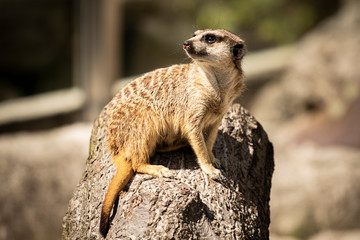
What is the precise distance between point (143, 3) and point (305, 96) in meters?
2.57

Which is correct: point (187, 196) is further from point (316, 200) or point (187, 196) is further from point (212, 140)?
point (316, 200)

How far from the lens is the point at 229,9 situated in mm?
7621

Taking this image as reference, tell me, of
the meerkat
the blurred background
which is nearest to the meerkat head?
the meerkat

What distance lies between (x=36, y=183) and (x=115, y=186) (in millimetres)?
2330

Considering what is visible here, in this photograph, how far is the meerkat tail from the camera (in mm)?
2219

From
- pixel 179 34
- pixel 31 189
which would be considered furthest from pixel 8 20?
pixel 179 34

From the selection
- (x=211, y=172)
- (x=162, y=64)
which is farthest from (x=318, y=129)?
(x=211, y=172)

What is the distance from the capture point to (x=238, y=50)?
2.40m

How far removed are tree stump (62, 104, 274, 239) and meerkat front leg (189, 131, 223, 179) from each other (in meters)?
0.04

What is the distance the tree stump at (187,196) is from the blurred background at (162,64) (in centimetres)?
115

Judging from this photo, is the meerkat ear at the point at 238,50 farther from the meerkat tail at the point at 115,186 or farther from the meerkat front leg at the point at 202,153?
the meerkat tail at the point at 115,186

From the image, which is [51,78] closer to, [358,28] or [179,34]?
[179,34]

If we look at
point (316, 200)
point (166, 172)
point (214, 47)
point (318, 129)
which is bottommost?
point (166, 172)

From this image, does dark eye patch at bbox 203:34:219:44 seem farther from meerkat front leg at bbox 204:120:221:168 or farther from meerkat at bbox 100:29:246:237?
meerkat front leg at bbox 204:120:221:168
